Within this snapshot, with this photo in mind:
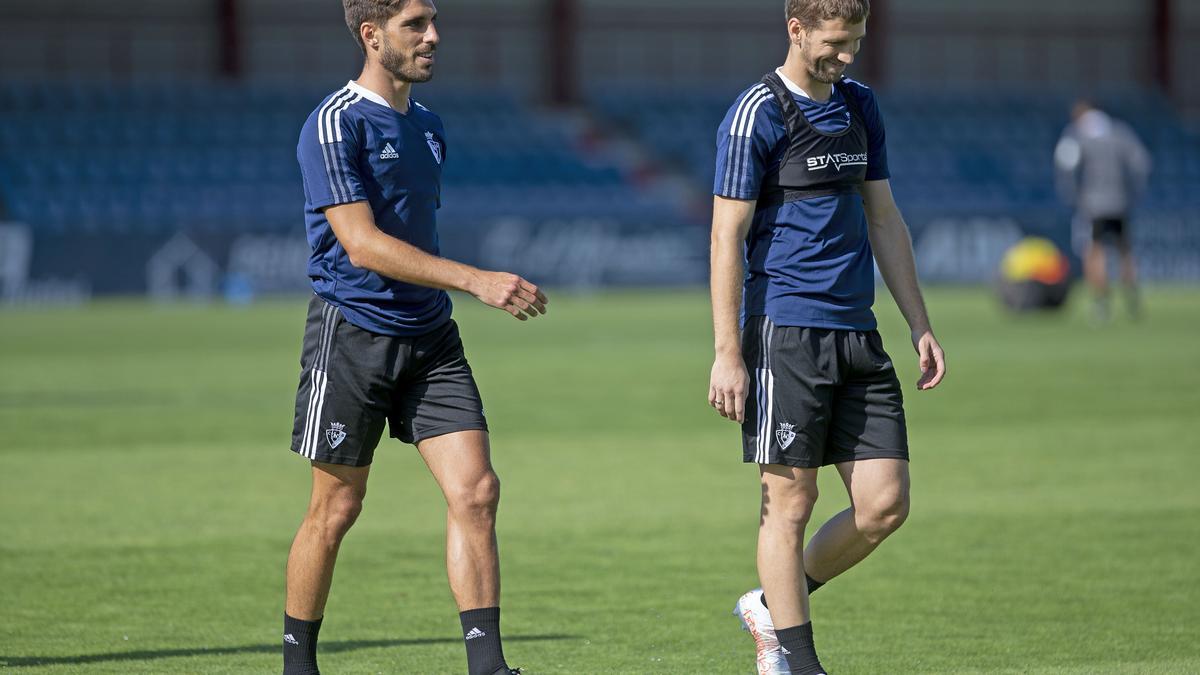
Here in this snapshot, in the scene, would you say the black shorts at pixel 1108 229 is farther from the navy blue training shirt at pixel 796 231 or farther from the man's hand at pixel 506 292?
the man's hand at pixel 506 292

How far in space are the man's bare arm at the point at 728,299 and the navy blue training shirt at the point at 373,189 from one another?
0.81 m

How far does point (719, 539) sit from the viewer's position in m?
8.02

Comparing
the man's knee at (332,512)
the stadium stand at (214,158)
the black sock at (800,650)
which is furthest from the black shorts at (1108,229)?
the man's knee at (332,512)

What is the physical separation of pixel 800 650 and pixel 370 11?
2.15m

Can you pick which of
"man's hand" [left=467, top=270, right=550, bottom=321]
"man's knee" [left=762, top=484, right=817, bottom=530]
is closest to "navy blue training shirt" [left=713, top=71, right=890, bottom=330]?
"man's knee" [left=762, top=484, right=817, bottom=530]

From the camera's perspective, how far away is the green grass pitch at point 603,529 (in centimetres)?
591

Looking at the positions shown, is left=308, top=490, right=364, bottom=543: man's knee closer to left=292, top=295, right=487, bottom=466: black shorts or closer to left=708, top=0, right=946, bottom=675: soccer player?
left=292, top=295, right=487, bottom=466: black shorts

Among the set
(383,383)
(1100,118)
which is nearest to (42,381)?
(383,383)

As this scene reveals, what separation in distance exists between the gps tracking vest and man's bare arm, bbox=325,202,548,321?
2.53ft

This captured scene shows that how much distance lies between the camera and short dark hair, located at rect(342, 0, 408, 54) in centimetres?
499

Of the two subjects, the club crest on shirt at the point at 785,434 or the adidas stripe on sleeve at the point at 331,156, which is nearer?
the adidas stripe on sleeve at the point at 331,156

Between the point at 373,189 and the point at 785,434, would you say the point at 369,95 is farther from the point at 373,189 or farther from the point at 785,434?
the point at 785,434

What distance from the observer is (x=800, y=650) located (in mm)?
5012

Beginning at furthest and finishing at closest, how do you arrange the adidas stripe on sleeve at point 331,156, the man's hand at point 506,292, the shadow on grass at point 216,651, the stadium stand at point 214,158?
the stadium stand at point 214,158 < the shadow on grass at point 216,651 < the adidas stripe on sleeve at point 331,156 < the man's hand at point 506,292
